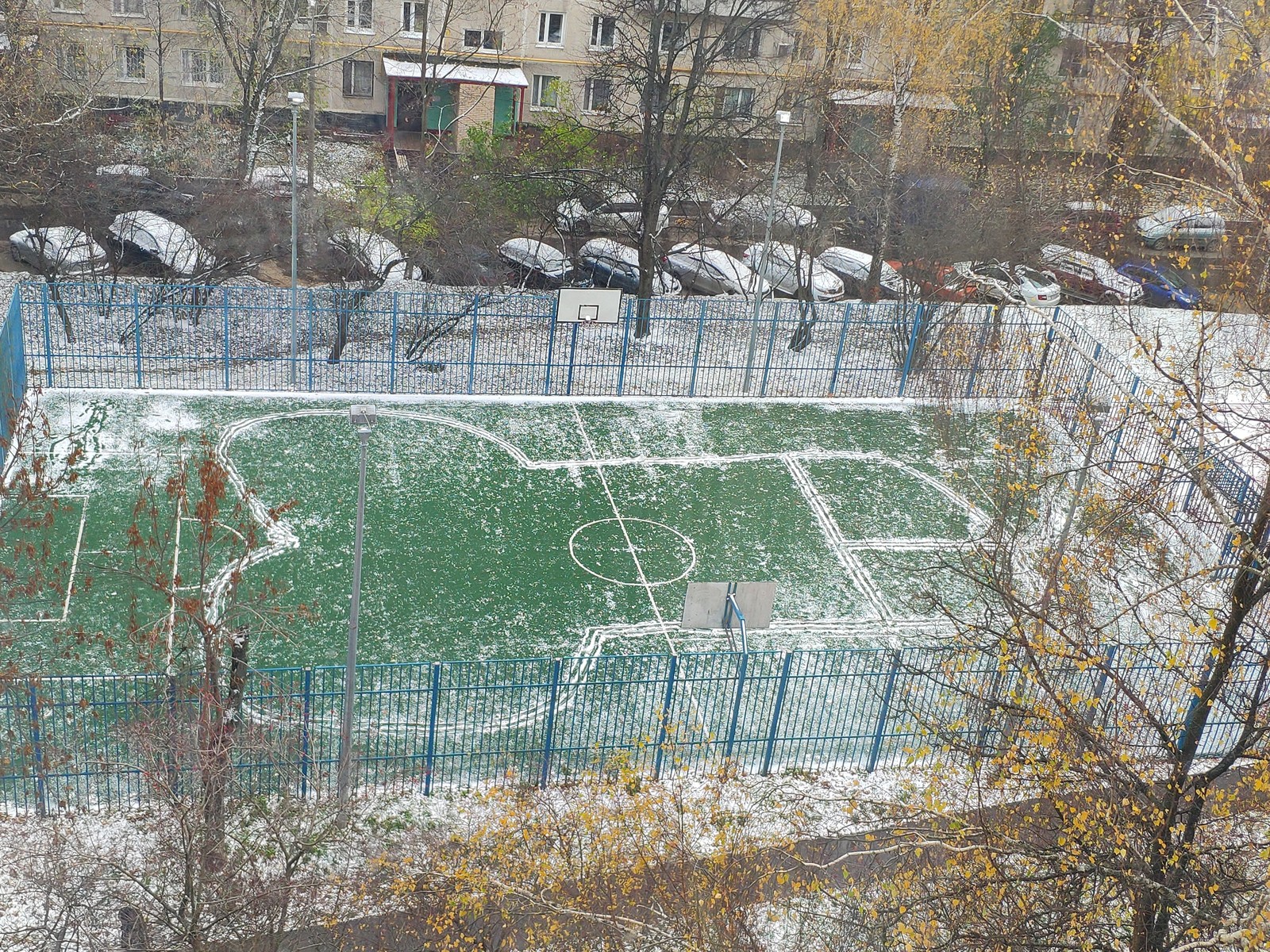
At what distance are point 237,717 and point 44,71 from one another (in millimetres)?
22378

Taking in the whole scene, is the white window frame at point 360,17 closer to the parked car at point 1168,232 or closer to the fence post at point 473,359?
the fence post at point 473,359

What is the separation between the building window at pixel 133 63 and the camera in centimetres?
3947

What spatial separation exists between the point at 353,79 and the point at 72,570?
26913 millimetres

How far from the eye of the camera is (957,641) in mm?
15531

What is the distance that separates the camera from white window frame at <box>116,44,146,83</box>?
39.2 meters

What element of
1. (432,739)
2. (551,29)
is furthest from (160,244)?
(432,739)

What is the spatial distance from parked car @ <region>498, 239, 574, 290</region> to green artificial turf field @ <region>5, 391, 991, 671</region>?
6.27m

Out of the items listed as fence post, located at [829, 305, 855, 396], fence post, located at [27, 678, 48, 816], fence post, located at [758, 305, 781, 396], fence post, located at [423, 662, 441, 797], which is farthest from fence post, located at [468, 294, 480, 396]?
fence post, located at [27, 678, 48, 816]

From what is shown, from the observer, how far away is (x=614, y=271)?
31609 mm

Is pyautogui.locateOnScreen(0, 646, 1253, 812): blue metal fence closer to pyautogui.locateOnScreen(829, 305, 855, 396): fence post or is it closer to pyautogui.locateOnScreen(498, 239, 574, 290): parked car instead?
pyautogui.locateOnScreen(829, 305, 855, 396): fence post

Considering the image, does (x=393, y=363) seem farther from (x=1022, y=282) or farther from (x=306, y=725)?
(x=1022, y=282)

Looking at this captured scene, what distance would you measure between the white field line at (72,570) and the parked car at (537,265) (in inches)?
507

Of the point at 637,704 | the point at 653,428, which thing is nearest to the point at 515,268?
the point at 653,428

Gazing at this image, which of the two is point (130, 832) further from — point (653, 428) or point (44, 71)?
point (44, 71)
